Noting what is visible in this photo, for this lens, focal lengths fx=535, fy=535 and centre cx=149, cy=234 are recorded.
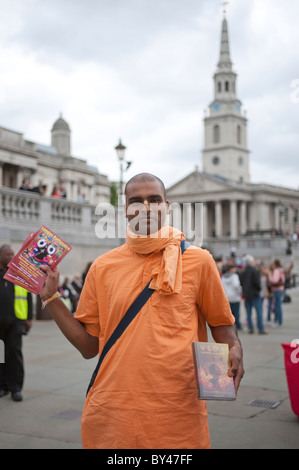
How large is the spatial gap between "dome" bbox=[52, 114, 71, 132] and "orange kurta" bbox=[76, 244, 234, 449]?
227 feet

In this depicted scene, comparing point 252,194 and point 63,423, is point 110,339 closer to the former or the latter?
point 63,423

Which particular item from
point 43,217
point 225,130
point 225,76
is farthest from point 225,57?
point 43,217

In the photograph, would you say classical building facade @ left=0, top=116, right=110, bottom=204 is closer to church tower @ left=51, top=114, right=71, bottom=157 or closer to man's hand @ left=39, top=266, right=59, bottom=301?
church tower @ left=51, top=114, right=71, bottom=157

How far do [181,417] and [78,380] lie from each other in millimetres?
5577

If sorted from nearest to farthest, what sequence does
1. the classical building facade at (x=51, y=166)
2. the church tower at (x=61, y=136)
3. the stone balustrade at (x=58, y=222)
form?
the stone balustrade at (x=58, y=222) → the classical building facade at (x=51, y=166) → the church tower at (x=61, y=136)

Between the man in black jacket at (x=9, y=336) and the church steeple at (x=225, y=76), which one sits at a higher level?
the church steeple at (x=225, y=76)

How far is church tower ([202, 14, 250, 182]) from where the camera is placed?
10475 cm

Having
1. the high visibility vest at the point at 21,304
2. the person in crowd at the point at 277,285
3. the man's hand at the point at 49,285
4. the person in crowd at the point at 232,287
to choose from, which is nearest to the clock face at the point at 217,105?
the person in crowd at the point at 277,285

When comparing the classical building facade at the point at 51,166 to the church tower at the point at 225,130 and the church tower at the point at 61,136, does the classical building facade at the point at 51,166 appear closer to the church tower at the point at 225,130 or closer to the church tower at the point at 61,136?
the church tower at the point at 61,136

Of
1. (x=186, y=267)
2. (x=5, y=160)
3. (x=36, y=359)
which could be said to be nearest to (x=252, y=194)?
(x=5, y=160)

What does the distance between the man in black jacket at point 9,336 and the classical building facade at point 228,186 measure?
7743 cm

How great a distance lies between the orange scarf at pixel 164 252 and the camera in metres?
2.61

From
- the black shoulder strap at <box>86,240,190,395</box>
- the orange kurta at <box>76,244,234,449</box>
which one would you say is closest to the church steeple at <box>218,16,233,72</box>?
the orange kurta at <box>76,244,234,449</box>

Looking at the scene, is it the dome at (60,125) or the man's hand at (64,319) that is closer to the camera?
the man's hand at (64,319)
